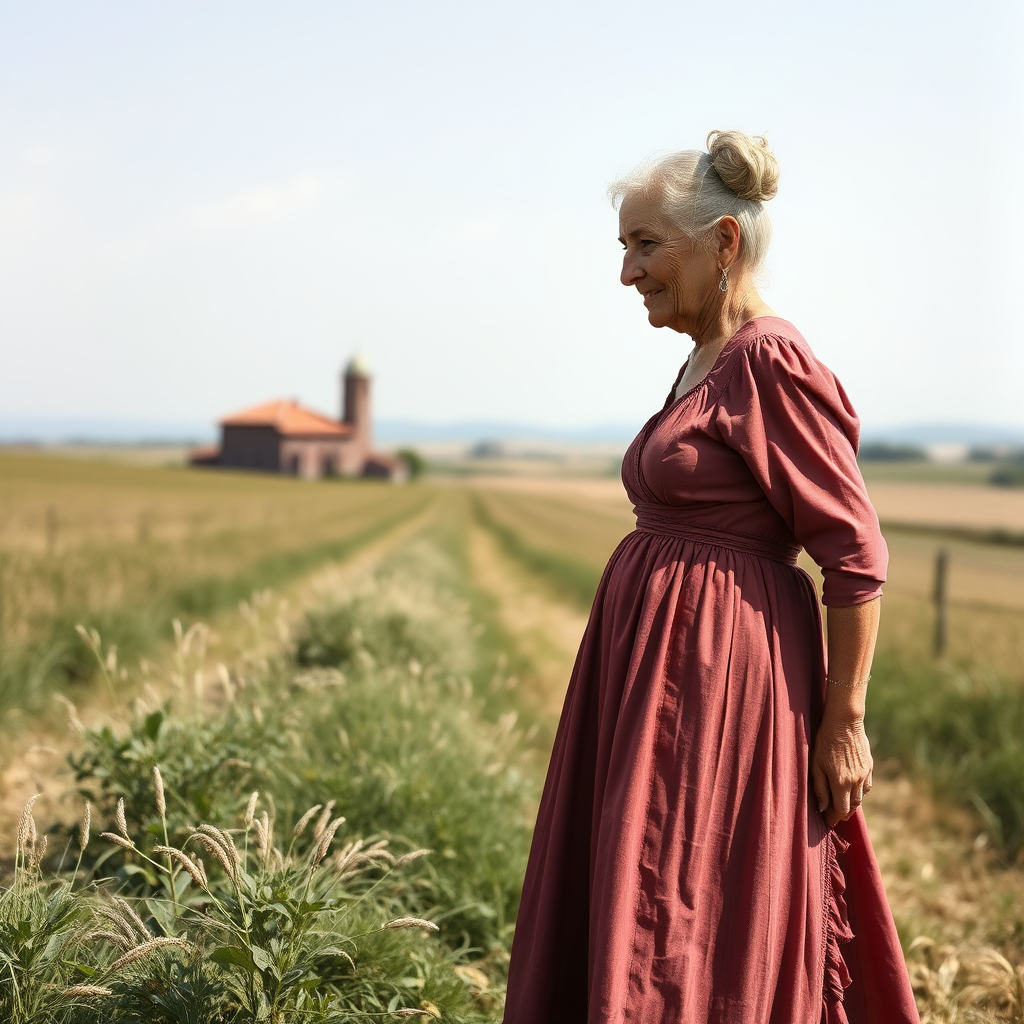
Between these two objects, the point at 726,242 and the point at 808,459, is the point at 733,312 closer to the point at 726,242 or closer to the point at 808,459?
the point at 726,242

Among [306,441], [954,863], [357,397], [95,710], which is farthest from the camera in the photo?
[357,397]

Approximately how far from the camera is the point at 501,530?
34.8 metres

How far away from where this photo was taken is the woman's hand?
2.18 m

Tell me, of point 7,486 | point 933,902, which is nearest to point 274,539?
point 7,486

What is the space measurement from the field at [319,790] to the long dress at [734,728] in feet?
1.68

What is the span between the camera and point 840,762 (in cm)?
218

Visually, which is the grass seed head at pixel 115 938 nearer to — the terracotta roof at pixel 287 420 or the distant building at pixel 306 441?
the distant building at pixel 306 441

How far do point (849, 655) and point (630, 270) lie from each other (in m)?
0.98

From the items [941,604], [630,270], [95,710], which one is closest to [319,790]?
[95,710]

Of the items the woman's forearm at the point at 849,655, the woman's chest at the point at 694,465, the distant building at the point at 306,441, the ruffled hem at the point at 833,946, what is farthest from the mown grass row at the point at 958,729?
the distant building at the point at 306,441

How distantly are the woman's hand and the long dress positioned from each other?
32 mm

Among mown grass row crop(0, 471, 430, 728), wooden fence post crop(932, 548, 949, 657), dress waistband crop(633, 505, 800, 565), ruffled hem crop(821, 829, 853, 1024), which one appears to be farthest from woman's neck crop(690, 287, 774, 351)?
wooden fence post crop(932, 548, 949, 657)

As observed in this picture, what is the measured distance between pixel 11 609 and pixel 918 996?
18.4ft

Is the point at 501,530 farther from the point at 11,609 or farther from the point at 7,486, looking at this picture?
the point at 11,609
